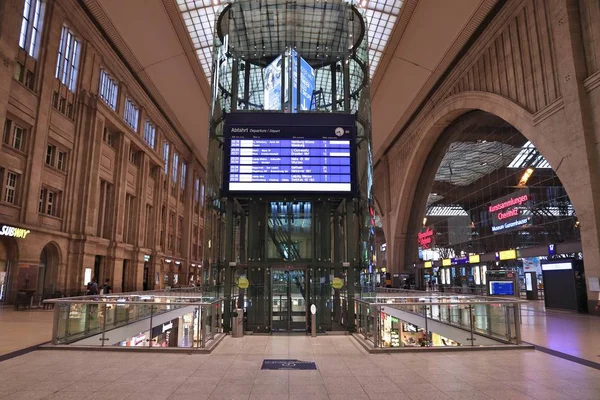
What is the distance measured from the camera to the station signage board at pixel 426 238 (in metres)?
40.8

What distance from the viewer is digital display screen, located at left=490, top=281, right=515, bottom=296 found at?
806 inches

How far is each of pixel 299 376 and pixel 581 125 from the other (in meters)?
15.9

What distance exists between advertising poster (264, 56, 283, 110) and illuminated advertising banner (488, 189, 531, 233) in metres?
17.8

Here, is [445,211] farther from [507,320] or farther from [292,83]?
[507,320]

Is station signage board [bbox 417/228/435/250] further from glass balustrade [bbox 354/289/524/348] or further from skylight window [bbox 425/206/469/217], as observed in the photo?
glass balustrade [bbox 354/289/524/348]

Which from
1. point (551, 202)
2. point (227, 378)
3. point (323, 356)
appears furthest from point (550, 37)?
point (227, 378)

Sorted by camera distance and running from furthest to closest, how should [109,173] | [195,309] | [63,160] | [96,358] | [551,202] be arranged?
1. [109,173]
2. [63,160]
3. [551,202]
4. [195,309]
5. [96,358]

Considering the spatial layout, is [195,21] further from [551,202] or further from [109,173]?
[551,202]

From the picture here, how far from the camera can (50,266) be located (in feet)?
80.9

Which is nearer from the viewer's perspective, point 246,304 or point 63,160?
point 246,304

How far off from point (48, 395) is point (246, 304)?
269 inches

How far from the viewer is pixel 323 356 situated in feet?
26.7

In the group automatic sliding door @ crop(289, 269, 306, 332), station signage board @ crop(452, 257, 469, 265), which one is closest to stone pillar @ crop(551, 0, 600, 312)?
automatic sliding door @ crop(289, 269, 306, 332)

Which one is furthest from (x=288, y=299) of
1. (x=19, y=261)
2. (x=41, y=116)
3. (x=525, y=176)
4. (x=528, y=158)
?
(x=528, y=158)
